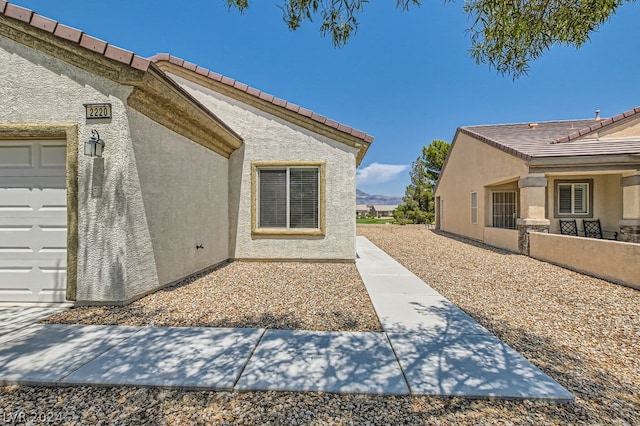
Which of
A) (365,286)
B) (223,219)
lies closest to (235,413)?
(365,286)

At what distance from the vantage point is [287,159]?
9.22 metres

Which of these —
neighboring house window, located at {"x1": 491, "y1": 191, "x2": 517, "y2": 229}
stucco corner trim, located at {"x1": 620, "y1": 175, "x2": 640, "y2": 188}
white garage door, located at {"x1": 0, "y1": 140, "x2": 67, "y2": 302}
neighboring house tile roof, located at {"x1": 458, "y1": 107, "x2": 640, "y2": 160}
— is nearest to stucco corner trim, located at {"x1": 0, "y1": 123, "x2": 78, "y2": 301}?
white garage door, located at {"x1": 0, "y1": 140, "x2": 67, "y2": 302}

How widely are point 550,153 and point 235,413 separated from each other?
522 inches

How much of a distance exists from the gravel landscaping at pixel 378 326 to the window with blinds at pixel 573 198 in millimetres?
6059

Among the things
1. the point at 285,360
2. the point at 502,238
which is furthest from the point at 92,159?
the point at 502,238

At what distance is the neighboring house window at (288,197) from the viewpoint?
30.0ft

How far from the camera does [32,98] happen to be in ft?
16.8

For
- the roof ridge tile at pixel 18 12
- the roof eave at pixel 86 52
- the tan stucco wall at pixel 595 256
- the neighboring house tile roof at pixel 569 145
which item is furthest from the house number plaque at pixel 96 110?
the neighboring house tile roof at pixel 569 145

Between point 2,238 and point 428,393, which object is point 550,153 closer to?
point 428,393

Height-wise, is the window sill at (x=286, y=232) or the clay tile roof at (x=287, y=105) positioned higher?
the clay tile roof at (x=287, y=105)

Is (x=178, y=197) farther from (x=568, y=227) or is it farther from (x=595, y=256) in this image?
(x=568, y=227)

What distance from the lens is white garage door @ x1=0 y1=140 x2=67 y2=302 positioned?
5305 millimetres

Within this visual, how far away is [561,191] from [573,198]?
1.95 ft

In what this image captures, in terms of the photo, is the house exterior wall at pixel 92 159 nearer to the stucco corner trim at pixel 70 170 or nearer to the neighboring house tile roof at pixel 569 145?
the stucco corner trim at pixel 70 170
